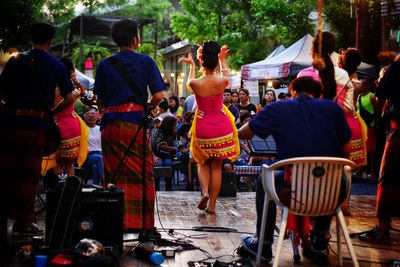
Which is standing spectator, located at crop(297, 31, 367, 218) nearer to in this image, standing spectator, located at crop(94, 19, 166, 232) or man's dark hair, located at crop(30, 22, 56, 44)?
standing spectator, located at crop(94, 19, 166, 232)

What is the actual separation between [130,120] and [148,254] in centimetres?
147

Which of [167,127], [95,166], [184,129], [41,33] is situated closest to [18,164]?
[41,33]

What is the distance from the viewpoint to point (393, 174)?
726cm

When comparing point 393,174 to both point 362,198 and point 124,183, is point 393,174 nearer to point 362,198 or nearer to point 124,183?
point 124,183

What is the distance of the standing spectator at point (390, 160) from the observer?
7.04 metres

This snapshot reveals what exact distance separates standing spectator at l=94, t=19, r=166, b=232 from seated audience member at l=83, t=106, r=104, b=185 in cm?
587

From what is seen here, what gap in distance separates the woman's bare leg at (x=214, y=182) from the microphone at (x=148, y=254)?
3.01 metres

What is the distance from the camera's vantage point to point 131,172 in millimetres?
7141

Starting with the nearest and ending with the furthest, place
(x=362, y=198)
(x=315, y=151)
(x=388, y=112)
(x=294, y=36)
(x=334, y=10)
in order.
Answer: (x=315, y=151)
(x=388, y=112)
(x=362, y=198)
(x=334, y=10)
(x=294, y=36)

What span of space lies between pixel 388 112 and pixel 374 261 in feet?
5.65

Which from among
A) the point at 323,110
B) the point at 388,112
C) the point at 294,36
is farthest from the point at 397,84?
the point at 294,36

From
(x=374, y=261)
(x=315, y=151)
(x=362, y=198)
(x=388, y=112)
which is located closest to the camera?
(x=315, y=151)

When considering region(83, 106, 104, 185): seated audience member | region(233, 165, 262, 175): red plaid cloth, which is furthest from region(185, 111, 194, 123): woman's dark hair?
region(83, 106, 104, 185): seated audience member

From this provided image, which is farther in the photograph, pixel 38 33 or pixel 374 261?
pixel 38 33
